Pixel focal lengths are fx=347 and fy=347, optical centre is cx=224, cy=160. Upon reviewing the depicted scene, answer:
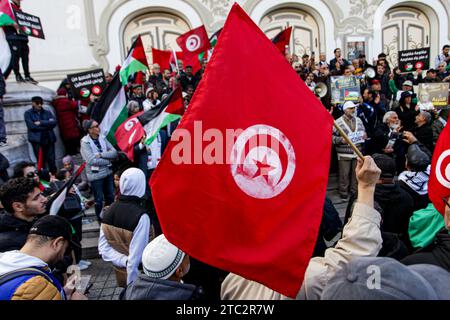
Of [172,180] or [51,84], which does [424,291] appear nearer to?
[172,180]

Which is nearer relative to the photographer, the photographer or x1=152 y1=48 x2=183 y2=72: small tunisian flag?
the photographer

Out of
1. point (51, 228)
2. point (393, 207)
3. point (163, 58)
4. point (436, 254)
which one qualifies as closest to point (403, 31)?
point (163, 58)

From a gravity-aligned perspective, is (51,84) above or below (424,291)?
above

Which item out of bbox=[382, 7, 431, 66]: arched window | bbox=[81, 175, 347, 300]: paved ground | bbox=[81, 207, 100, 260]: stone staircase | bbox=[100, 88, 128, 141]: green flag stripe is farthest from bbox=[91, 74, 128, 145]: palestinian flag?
bbox=[382, 7, 431, 66]: arched window

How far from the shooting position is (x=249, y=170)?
5.12 ft

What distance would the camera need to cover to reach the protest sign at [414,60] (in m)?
9.94

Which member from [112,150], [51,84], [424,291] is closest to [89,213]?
[112,150]

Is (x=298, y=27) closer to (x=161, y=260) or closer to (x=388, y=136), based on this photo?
(x=388, y=136)

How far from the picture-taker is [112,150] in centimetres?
558

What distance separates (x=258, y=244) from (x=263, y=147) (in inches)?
17.1

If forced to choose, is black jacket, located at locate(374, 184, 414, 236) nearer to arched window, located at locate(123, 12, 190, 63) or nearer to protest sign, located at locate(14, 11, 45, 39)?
protest sign, located at locate(14, 11, 45, 39)

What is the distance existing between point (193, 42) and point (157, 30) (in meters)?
8.08

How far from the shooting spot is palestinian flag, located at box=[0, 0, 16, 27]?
658 centimetres

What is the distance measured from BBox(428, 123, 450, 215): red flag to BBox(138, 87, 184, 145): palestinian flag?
129 inches
